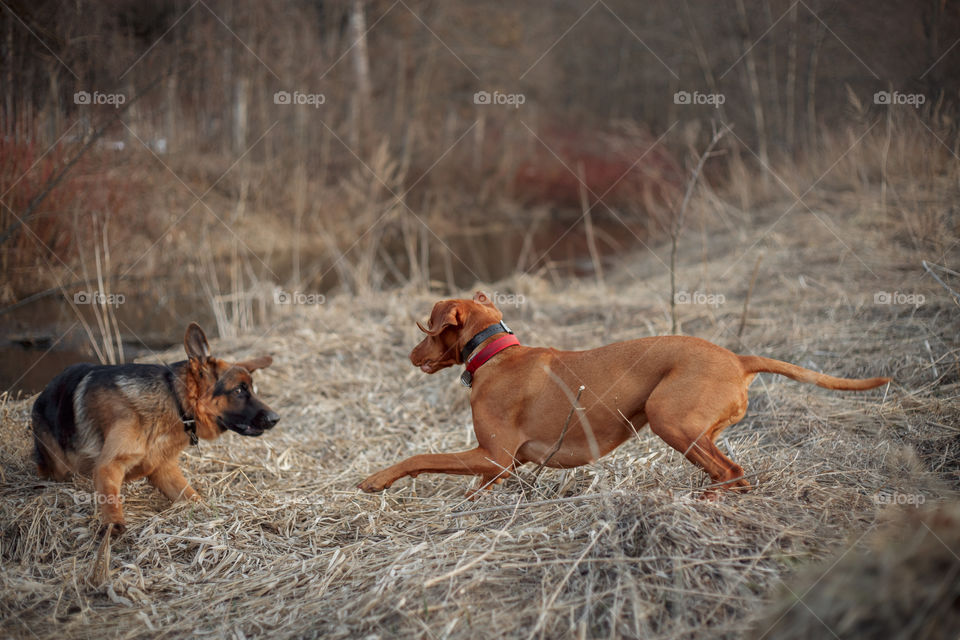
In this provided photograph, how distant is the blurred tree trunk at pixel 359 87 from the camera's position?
18078mm

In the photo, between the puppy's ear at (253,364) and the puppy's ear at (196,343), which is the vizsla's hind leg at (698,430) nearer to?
the puppy's ear at (253,364)

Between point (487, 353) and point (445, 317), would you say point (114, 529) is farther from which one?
point (487, 353)

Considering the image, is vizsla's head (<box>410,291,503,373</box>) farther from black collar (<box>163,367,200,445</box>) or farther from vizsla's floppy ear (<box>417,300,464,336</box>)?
black collar (<box>163,367,200,445</box>)

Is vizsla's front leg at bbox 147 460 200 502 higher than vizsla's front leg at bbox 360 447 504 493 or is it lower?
lower

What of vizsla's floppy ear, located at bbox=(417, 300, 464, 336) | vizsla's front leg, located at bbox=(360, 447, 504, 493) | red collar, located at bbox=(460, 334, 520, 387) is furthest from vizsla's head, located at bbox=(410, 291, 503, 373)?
vizsla's front leg, located at bbox=(360, 447, 504, 493)

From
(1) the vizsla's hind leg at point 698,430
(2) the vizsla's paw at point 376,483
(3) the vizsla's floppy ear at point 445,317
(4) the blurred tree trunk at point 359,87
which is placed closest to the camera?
(1) the vizsla's hind leg at point 698,430

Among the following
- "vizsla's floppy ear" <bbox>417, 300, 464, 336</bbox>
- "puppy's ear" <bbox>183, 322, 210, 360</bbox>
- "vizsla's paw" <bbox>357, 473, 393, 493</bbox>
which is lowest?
"vizsla's paw" <bbox>357, 473, 393, 493</bbox>

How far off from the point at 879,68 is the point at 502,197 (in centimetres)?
1088

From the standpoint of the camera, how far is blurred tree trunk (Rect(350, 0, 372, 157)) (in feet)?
59.3

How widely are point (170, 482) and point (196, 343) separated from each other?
90 cm

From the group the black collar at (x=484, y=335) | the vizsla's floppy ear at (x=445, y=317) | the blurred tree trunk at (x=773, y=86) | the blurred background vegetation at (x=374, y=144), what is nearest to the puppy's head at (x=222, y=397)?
the vizsla's floppy ear at (x=445, y=317)

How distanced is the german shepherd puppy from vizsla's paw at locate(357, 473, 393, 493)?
0.77 metres

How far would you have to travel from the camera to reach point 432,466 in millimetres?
3832

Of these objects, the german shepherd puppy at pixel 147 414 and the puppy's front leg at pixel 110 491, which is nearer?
the puppy's front leg at pixel 110 491
